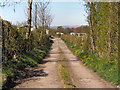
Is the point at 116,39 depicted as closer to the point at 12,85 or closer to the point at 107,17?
the point at 107,17

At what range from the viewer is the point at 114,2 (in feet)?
35.2

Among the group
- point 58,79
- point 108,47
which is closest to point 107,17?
point 108,47

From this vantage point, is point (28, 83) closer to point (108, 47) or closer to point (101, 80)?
point (101, 80)

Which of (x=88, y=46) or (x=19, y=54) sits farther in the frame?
(x=88, y=46)

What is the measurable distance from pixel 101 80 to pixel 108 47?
2.72m

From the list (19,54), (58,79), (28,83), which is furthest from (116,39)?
(19,54)

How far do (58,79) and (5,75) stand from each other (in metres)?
2.42

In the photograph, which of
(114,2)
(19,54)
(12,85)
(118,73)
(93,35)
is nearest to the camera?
(12,85)

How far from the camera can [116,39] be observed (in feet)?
33.4

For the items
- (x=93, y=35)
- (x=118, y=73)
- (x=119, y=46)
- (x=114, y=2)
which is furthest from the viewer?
(x=93, y=35)

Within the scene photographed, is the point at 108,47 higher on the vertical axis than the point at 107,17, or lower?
lower

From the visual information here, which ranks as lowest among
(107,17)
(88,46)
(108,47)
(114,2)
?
(88,46)

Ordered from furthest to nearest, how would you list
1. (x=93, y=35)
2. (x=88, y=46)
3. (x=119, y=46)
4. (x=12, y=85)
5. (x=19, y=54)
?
1. (x=88, y=46)
2. (x=93, y=35)
3. (x=19, y=54)
4. (x=119, y=46)
5. (x=12, y=85)

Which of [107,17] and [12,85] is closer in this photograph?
[12,85]
